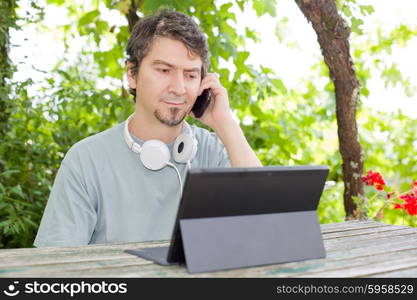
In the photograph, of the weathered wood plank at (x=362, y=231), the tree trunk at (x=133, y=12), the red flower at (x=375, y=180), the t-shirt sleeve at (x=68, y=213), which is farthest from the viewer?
the tree trunk at (x=133, y=12)

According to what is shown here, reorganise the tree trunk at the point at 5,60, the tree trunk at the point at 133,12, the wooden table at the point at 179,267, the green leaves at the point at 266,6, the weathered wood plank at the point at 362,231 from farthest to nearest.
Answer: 1. the tree trunk at the point at 133,12
2. the green leaves at the point at 266,6
3. the tree trunk at the point at 5,60
4. the weathered wood plank at the point at 362,231
5. the wooden table at the point at 179,267

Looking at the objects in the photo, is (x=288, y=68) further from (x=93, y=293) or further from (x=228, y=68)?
(x=93, y=293)

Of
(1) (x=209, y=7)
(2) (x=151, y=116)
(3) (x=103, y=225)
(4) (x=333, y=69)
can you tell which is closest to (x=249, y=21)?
(1) (x=209, y=7)

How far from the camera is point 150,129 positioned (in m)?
2.11

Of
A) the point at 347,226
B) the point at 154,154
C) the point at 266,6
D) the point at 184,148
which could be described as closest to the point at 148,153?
the point at 154,154

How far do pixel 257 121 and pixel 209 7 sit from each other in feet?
2.72

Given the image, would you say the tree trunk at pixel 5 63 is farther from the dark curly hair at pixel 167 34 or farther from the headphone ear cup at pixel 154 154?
the headphone ear cup at pixel 154 154

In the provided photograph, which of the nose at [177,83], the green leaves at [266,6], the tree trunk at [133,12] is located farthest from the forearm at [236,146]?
the tree trunk at [133,12]

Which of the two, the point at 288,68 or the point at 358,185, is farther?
the point at 288,68

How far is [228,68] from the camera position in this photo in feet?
11.1

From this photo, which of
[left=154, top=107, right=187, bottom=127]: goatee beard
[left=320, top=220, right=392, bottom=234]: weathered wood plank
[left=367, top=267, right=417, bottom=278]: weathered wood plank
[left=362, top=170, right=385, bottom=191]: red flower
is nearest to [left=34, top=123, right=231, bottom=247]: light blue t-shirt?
[left=154, top=107, right=187, bottom=127]: goatee beard

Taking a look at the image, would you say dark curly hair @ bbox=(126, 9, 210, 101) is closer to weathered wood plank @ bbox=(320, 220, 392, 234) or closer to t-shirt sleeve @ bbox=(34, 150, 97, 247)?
t-shirt sleeve @ bbox=(34, 150, 97, 247)

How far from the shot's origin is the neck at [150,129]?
6.88 feet

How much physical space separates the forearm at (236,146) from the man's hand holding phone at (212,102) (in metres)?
0.05
